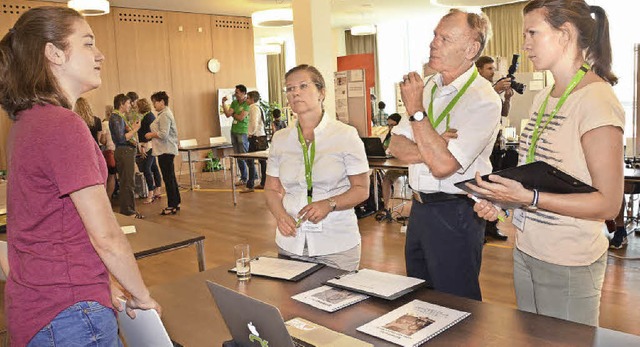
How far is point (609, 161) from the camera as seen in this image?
1530mm

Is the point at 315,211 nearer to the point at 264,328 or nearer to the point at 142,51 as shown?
the point at 264,328

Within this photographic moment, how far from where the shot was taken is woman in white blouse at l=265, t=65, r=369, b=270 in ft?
7.86

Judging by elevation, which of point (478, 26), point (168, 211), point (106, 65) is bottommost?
point (168, 211)

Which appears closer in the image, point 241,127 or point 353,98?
point 353,98

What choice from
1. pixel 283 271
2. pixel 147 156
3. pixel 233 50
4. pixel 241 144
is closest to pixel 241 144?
pixel 241 144

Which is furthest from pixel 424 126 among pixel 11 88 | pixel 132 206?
pixel 132 206

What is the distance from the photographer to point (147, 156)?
28.8ft

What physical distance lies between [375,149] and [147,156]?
4.04 m

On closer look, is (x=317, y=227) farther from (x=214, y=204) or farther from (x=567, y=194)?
(x=214, y=204)

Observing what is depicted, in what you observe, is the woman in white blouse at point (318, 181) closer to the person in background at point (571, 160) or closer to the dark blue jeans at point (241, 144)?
the person in background at point (571, 160)

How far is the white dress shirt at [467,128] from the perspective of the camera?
6.77 feet

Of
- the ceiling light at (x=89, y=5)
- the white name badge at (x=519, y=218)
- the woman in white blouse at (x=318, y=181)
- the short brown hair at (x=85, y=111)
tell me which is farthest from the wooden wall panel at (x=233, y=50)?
the white name badge at (x=519, y=218)

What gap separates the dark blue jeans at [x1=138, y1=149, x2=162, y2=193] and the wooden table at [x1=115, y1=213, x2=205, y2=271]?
19.3ft

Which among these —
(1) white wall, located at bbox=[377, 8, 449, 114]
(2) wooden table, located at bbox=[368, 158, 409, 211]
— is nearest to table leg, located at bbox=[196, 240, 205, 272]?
(2) wooden table, located at bbox=[368, 158, 409, 211]
